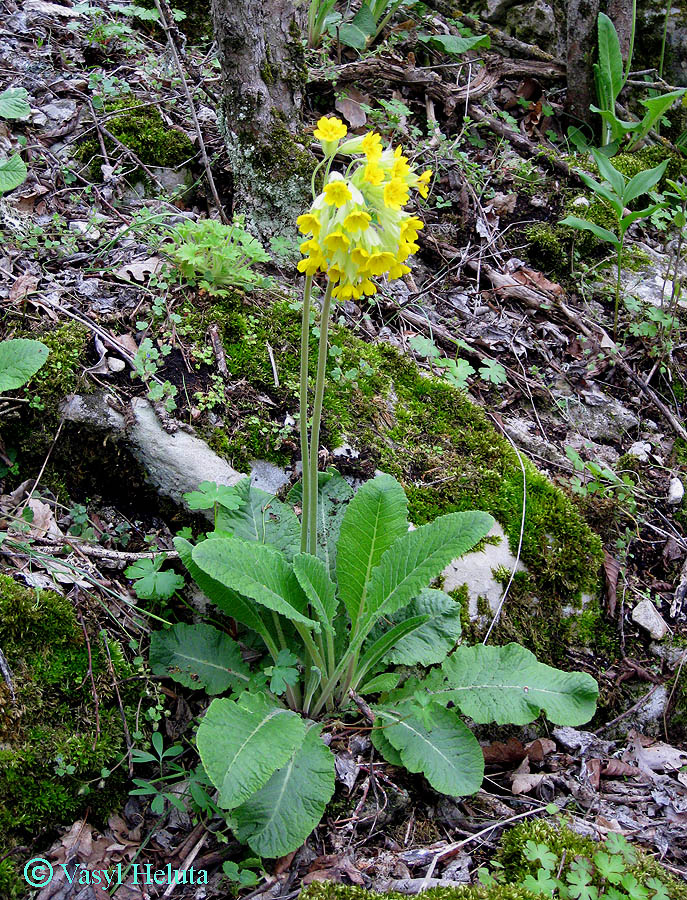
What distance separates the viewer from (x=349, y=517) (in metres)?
2.55

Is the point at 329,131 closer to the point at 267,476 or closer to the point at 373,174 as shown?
the point at 373,174

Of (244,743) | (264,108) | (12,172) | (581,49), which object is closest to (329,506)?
(244,743)

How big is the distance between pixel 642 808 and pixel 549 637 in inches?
27.5

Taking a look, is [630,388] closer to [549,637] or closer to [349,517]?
[549,637]

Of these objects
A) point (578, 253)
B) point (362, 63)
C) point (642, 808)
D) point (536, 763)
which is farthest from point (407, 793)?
point (362, 63)

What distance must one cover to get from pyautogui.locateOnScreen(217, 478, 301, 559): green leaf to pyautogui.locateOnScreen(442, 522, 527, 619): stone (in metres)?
0.66

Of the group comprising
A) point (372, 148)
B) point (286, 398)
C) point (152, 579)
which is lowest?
point (152, 579)

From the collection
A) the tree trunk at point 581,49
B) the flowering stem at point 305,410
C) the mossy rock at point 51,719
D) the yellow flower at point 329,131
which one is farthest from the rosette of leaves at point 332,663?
the tree trunk at point 581,49

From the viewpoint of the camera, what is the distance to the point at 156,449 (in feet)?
8.90

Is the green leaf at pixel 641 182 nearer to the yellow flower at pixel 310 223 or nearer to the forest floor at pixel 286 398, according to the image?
the forest floor at pixel 286 398

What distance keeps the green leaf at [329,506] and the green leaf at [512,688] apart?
2.08 ft

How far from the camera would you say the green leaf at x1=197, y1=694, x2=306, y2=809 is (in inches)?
74.4

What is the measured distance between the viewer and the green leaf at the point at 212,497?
7.99 ft

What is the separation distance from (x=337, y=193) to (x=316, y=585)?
1.25 meters
